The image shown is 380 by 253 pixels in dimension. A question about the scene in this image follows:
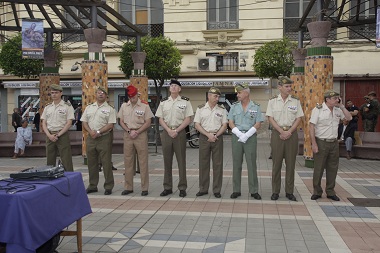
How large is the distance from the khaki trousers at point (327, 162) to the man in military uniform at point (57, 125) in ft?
14.8

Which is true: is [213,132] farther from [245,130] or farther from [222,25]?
Result: [222,25]

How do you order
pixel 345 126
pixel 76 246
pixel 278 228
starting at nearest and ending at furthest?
pixel 76 246 < pixel 278 228 < pixel 345 126

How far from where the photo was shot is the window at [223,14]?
72.3ft

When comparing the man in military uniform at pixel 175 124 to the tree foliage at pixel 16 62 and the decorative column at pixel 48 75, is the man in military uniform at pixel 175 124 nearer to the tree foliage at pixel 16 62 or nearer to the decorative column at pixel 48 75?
the decorative column at pixel 48 75

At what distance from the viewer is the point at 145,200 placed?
7672mm

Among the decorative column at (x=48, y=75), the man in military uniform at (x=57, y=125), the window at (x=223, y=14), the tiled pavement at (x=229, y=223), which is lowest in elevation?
the tiled pavement at (x=229, y=223)

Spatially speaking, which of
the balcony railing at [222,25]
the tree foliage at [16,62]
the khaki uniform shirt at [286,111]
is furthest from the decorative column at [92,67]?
the balcony railing at [222,25]

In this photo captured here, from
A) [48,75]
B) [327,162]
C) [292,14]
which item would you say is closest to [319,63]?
[327,162]

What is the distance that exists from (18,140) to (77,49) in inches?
405

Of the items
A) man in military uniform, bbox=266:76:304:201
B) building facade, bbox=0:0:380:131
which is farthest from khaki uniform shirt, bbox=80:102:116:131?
building facade, bbox=0:0:380:131

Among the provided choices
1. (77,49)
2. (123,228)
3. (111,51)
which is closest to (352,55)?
(111,51)

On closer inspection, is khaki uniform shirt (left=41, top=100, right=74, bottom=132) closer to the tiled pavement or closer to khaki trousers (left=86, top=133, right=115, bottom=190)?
khaki trousers (left=86, top=133, right=115, bottom=190)

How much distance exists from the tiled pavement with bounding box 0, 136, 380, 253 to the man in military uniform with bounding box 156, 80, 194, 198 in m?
0.52

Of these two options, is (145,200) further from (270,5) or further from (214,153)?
(270,5)
